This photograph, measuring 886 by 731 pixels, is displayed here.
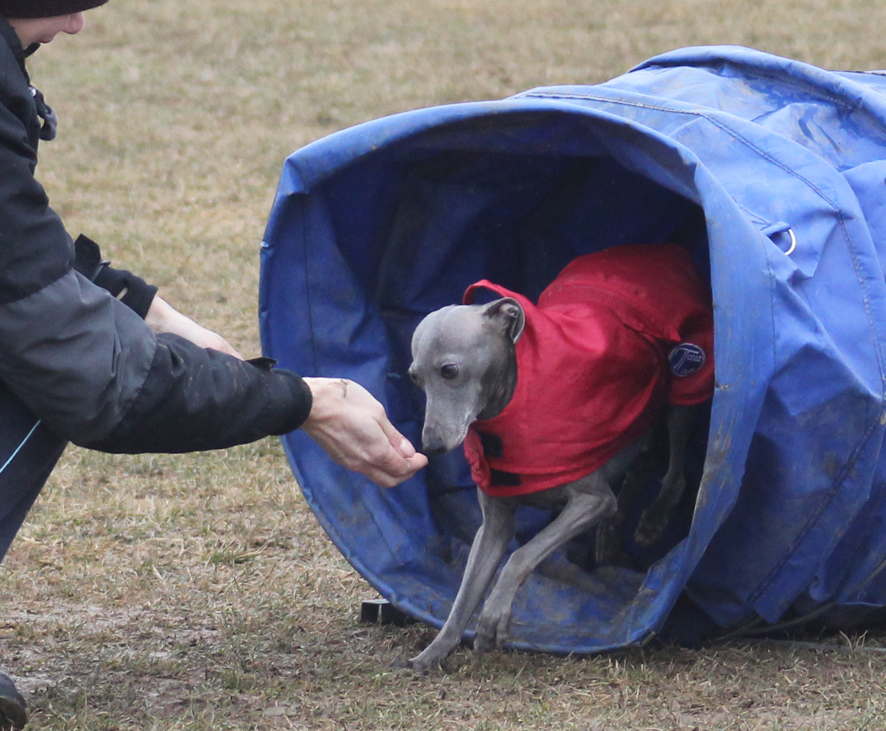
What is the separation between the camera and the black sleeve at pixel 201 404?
2451 mm

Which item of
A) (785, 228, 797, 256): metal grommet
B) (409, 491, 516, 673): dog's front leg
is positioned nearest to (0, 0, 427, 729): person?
(409, 491, 516, 673): dog's front leg

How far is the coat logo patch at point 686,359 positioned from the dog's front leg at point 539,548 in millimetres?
332

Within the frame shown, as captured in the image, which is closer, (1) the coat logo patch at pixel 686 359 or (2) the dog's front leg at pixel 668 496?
(1) the coat logo patch at pixel 686 359

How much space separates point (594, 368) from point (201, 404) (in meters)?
1.00

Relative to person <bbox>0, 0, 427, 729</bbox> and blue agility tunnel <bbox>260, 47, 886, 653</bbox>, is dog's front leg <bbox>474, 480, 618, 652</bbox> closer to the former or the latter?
blue agility tunnel <bbox>260, 47, 886, 653</bbox>

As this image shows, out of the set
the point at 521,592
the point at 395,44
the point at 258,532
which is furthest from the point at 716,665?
the point at 395,44

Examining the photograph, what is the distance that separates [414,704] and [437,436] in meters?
0.58

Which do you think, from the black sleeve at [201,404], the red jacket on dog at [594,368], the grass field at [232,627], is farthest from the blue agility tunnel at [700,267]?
the black sleeve at [201,404]

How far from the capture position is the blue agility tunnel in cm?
271

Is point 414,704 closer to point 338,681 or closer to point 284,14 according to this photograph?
point 338,681

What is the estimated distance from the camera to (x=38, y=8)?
2.49 metres

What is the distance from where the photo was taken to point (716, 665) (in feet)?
9.91

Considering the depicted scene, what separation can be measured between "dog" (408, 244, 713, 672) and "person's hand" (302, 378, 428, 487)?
0.55 ft

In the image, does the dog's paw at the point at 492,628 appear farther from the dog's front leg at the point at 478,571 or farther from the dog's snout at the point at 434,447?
the dog's snout at the point at 434,447
